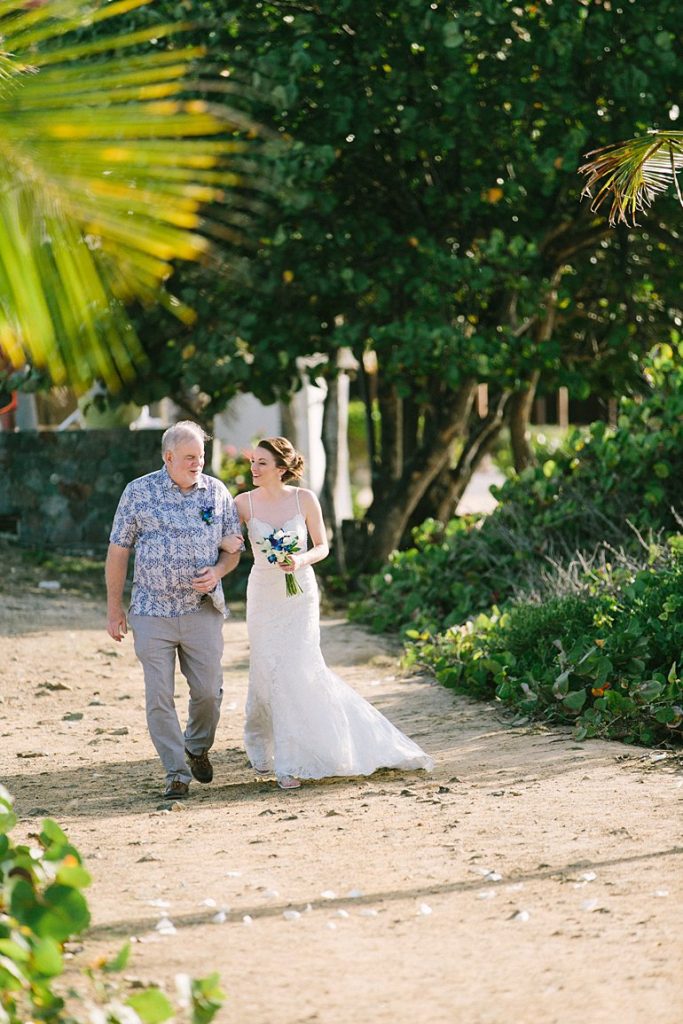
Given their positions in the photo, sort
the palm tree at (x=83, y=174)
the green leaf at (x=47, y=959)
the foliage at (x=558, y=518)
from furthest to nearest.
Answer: the foliage at (x=558, y=518) < the green leaf at (x=47, y=959) < the palm tree at (x=83, y=174)

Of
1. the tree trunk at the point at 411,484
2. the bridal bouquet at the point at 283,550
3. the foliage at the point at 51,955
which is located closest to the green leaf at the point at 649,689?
the bridal bouquet at the point at 283,550

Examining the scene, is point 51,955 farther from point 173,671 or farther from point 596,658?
point 596,658

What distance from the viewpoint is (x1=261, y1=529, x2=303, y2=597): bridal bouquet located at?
6.23 m

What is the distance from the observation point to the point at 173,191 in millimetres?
2227

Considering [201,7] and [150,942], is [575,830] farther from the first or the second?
[201,7]

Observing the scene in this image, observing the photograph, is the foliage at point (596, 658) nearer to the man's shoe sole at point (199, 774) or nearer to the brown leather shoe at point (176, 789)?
the man's shoe sole at point (199, 774)

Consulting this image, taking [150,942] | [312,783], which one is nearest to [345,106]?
[312,783]

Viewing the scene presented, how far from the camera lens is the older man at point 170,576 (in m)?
6.04

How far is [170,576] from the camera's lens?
6.09 metres

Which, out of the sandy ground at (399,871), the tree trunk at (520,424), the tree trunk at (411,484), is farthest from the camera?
the tree trunk at (520,424)

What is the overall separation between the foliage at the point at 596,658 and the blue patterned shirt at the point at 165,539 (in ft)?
Answer: 7.24

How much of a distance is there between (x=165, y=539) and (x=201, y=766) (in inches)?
43.3

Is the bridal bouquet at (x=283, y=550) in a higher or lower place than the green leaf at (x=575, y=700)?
higher

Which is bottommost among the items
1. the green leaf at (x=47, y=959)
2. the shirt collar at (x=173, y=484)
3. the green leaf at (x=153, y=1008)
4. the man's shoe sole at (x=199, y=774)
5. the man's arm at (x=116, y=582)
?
the man's shoe sole at (x=199, y=774)
